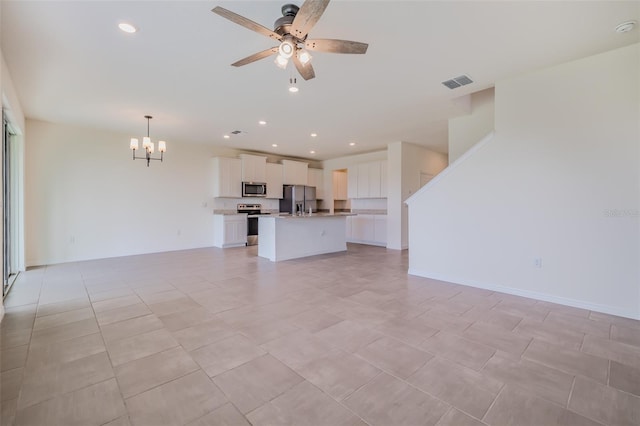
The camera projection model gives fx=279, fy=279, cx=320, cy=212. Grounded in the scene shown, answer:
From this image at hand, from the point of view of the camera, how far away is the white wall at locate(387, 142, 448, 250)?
6.83 meters

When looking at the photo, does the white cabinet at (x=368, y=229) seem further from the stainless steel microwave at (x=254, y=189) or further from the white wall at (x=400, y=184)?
the stainless steel microwave at (x=254, y=189)

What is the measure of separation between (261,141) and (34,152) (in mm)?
4274

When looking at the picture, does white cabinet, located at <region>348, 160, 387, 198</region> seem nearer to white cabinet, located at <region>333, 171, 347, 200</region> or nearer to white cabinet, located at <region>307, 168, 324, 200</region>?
white cabinet, located at <region>333, 171, 347, 200</region>

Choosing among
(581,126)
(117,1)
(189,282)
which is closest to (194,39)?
(117,1)

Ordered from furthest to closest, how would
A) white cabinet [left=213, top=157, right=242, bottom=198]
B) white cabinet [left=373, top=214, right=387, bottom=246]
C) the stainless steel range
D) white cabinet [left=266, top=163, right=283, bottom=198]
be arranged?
white cabinet [left=266, top=163, right=283, bottom=198]
the stainless steel range
white cabinet [left=373, top=214, right=387, bottom=246]
white cabinet [left=213, top=157, right=242, bottom=198]

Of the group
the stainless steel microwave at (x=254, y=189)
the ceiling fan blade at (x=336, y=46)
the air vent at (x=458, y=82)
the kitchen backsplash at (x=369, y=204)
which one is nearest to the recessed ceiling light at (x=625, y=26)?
the air vent at (x=458, y=82)

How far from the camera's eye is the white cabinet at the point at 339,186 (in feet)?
31.0

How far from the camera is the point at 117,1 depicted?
6.92 feet

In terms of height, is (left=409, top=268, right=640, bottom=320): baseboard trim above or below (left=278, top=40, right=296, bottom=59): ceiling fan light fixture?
below

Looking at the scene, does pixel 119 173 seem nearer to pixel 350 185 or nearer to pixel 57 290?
pixel 57 290

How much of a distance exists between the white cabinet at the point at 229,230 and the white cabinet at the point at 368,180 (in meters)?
3.24

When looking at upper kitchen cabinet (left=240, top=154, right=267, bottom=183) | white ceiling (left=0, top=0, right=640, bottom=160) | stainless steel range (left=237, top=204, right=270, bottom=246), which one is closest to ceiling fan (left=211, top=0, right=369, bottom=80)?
white ceiling (left=0, top=0, right=640, bottom=160)

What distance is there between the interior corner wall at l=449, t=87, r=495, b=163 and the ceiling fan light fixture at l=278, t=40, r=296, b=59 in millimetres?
3582

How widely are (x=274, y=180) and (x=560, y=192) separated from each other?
6700 mm
